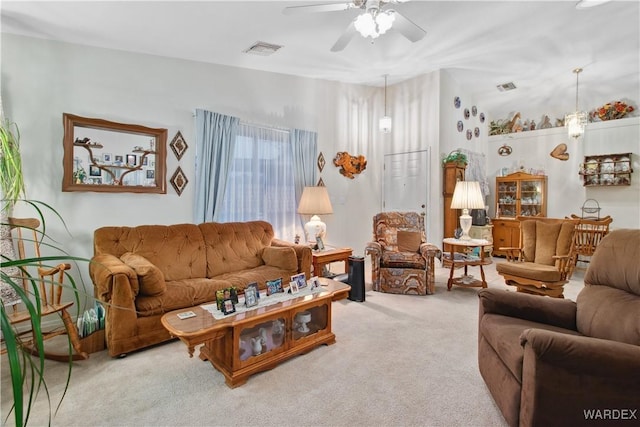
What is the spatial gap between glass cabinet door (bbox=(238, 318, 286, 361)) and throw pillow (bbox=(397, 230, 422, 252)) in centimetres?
240

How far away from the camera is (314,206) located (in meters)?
4.23

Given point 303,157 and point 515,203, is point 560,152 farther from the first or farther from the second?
point 303,157

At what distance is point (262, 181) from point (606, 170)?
5628 mm

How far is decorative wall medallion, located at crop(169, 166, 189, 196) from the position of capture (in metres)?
3.72

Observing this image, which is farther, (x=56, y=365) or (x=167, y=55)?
(x=167, y=55)

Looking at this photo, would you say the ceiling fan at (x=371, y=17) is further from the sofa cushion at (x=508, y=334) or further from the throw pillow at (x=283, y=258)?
the throw pillow at (x=283, y=258)

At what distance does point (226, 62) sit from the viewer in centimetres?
394

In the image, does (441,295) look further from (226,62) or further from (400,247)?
(226,62)

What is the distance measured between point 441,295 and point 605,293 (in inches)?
88.5

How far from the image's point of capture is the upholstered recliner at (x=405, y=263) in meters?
4.02

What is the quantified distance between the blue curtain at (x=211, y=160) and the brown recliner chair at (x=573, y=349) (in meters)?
2.96

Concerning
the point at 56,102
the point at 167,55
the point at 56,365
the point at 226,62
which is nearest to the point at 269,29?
the point at 226,62

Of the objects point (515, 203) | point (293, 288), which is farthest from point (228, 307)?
point (515, 203)

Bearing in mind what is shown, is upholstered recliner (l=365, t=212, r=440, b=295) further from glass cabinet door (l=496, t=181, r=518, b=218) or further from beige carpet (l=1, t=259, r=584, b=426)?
glass cabinet door (l=496, t=181, r=518, b=218)
